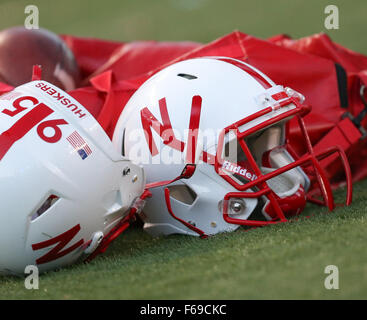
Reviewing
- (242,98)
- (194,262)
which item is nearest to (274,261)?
(194,262)

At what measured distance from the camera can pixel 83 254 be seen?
185 centimetres

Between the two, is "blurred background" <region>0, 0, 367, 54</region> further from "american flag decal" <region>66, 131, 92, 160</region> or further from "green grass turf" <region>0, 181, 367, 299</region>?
"american flag decal" <region>66, 131, 92, 160</region>

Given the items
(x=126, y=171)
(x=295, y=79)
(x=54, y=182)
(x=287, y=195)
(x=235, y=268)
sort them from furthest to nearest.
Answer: (x=295, y=79) < (x=287, y=195) < (x=126, y=171) < (x=54, y=182) < (x=235, y=268)

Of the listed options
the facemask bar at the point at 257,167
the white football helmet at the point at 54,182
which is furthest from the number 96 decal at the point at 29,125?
the facemask bar at the point at 257,167

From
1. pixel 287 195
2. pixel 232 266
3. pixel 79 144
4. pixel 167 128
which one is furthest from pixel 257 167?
pixel 79 144

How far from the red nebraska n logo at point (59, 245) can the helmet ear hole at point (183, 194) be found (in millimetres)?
374

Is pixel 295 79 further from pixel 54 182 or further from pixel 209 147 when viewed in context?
pixel 54 182

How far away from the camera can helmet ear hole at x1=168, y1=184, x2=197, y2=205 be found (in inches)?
78.5

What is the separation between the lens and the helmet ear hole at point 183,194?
1995 mm

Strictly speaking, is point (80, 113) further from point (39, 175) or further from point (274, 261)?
point (274, 261)

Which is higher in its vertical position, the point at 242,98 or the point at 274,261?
the point at 242,98

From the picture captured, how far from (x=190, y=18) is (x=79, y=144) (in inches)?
172

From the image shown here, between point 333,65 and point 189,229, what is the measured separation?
3.51ft

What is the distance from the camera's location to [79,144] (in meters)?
1.74
